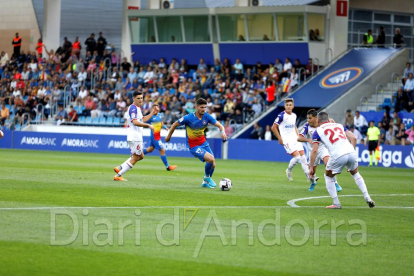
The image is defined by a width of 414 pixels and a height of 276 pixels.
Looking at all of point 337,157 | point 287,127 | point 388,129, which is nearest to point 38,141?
point 388,129

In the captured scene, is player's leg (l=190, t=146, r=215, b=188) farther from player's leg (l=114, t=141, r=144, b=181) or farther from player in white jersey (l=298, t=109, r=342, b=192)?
player in white jersey (l=298, t=109, r=342, b=192)

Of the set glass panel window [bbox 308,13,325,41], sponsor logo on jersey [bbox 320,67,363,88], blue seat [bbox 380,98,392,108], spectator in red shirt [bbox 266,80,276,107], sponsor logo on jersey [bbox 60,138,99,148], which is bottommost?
sponsor logo on jersey [bbox 60,138,99,148]

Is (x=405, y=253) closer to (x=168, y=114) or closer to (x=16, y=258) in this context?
(x=16, y=258)

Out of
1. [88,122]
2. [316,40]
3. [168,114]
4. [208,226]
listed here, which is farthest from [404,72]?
[208,226]

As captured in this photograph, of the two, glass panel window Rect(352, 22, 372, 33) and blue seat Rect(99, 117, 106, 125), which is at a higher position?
glass panel window Rect(352, 22, 372, 33)

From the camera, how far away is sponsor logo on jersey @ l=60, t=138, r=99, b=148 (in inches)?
1638

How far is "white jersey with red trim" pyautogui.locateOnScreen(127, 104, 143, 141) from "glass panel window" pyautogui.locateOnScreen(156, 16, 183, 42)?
29.5 meters

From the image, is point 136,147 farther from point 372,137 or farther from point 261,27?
point 261,27

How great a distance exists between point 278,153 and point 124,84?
12.8 meters

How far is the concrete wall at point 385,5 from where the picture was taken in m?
45.6

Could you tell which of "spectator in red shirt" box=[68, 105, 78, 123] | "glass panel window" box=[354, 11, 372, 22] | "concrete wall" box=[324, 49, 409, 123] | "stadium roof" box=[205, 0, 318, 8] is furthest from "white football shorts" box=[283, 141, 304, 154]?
"glass panel window" box=[354, 11, 372, 22]

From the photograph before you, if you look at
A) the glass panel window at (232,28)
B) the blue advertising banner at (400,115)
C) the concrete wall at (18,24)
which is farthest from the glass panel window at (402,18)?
the concrete wall at (18,24)

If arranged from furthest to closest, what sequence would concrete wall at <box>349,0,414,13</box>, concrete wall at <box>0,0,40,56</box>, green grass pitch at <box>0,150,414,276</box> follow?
concrete wall at <box>0,0,40,56</box> < concrete wall at <box>349,0,414,13</box> < green grass pitch at <box>0,150,414,276</box>

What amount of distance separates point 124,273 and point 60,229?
2642 millimetres
